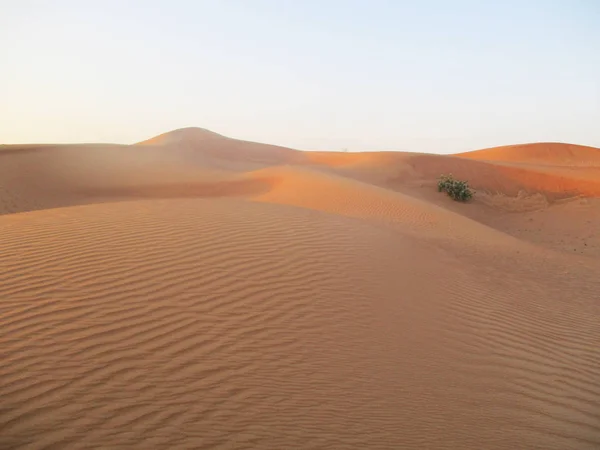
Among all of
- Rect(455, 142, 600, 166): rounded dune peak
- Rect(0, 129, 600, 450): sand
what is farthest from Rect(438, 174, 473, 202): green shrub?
Rect(455, 142, 600, 166): rounded dune peak

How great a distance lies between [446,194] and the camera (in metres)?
20.9

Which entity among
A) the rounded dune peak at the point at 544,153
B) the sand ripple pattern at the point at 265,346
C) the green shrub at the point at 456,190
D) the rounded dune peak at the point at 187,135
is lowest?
the sand ripple pattern at the point at 265,346

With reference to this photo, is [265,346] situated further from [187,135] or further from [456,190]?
[187,135]

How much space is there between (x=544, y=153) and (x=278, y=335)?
166 feet

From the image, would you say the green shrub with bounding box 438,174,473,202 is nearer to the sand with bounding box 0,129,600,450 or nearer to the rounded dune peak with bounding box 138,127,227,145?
the sand with bounding box 0,129,600,450

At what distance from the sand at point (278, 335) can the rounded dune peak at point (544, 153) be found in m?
41.1

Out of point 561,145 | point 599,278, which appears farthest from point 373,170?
point 561,145

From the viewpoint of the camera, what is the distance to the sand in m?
3.19

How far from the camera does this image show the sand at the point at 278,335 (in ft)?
10.5

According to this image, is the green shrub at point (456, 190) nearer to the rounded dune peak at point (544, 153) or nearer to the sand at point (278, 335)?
the sand at point (278, 335)

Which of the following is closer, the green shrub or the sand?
the sand

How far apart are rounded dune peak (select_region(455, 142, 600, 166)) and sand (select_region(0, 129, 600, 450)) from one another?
41.1m

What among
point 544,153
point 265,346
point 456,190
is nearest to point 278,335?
point 265,346

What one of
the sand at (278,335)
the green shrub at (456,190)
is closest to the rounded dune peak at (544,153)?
the green shrub at (456,190)
